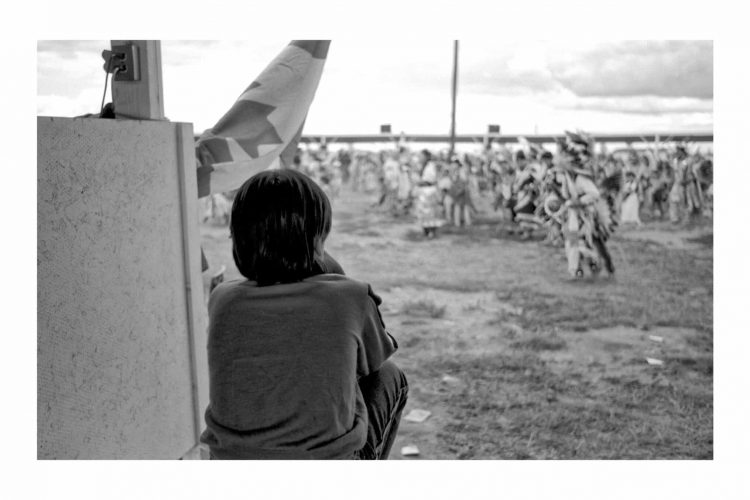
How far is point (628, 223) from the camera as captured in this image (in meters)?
14.0

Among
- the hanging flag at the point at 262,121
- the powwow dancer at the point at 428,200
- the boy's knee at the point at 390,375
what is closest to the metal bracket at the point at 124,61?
the hanging flag at the point at 262,121

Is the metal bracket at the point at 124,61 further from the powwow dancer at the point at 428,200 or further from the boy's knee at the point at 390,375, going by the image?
the powwow dancer at the point at 428,200

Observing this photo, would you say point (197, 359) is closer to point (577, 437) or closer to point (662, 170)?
point (577, 437)

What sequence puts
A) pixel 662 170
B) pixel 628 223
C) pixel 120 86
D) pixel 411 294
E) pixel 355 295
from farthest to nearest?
1. pixel 662 170
2. pixel 628 223
3. pixel 411 294
4. pixel 120 86
5. pixel 355 295

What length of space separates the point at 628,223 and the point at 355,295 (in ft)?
44.7

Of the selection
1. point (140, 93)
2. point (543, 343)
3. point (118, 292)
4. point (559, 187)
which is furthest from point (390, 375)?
point (559, 187)

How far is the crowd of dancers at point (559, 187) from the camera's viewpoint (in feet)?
27.3

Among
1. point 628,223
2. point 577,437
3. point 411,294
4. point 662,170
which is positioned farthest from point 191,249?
point 662,170

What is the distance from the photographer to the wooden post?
1974 mm

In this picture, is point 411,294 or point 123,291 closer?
point 123,291

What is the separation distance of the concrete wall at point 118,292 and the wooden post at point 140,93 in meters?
0.07

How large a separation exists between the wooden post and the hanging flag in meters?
0.26

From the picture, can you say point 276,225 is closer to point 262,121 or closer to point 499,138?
point 262,121

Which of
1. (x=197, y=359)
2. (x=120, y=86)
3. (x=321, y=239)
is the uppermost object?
(x=120, y=86)
